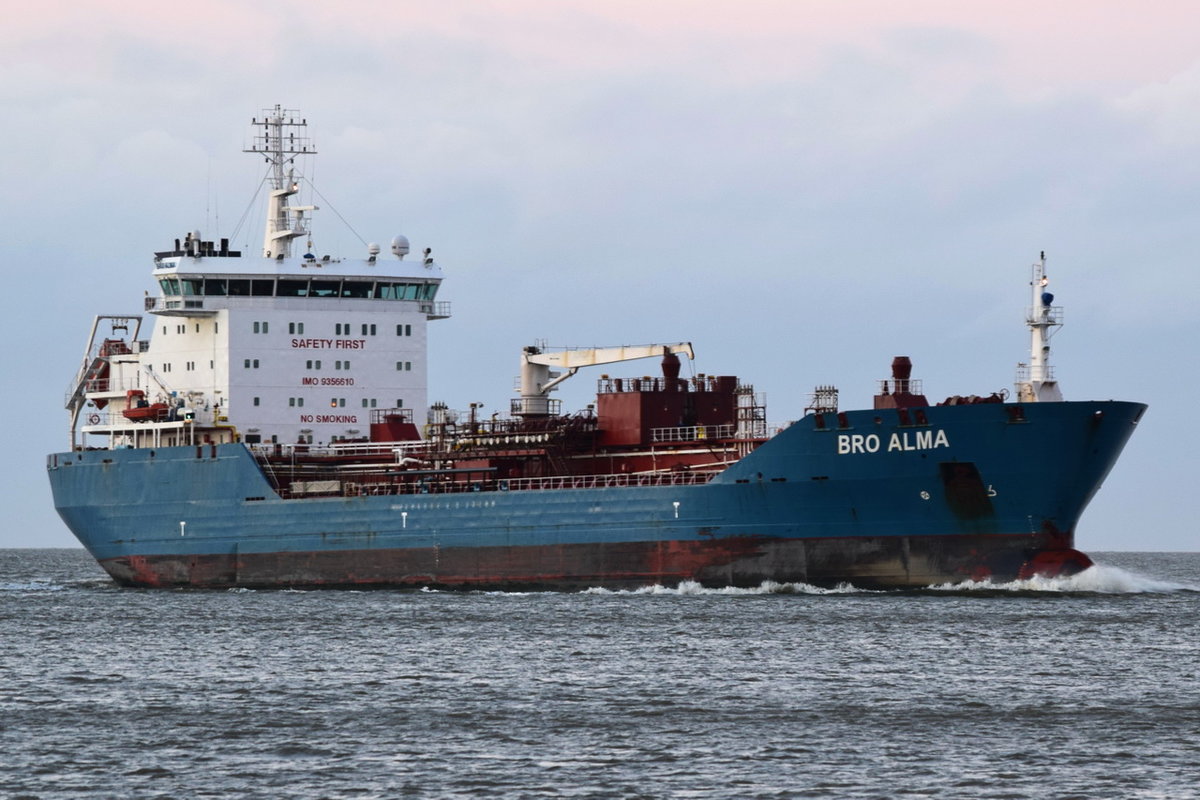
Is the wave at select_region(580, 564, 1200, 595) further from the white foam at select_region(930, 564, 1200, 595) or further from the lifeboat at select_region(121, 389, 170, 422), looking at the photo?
the lifeboat at select_region(121, 389, 170, 422)

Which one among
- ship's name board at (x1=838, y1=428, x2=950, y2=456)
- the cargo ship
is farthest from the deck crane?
ship's name board at (x1=838, y1=428, x2=950, y2=456)

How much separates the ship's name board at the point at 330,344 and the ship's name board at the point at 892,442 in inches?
625

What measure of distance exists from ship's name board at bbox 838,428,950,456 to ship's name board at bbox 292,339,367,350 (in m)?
15.9

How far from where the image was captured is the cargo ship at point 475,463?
117ft

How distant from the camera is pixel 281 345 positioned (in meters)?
46.8

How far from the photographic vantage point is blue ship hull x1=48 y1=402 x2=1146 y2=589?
35156 millimetres

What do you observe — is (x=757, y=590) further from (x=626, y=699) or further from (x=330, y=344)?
(x=330, y=344)

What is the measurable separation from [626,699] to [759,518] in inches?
550

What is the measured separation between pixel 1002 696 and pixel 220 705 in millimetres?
9863

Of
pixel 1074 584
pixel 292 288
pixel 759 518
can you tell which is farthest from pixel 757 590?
pixel 292 288

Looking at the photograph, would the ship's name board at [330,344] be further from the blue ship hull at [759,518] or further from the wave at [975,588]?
the wave at [975,588]

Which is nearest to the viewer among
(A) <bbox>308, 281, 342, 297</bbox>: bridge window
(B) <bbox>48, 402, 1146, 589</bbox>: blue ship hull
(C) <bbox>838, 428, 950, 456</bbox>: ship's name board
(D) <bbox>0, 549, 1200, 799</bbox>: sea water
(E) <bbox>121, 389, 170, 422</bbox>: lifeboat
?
(D) <bbox>0, 549, 1200, 799</bbox>: sea water

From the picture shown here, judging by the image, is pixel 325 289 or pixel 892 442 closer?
pixel 892 442

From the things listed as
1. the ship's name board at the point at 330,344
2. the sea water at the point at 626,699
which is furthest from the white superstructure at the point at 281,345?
the sea water at the point at 626,699
